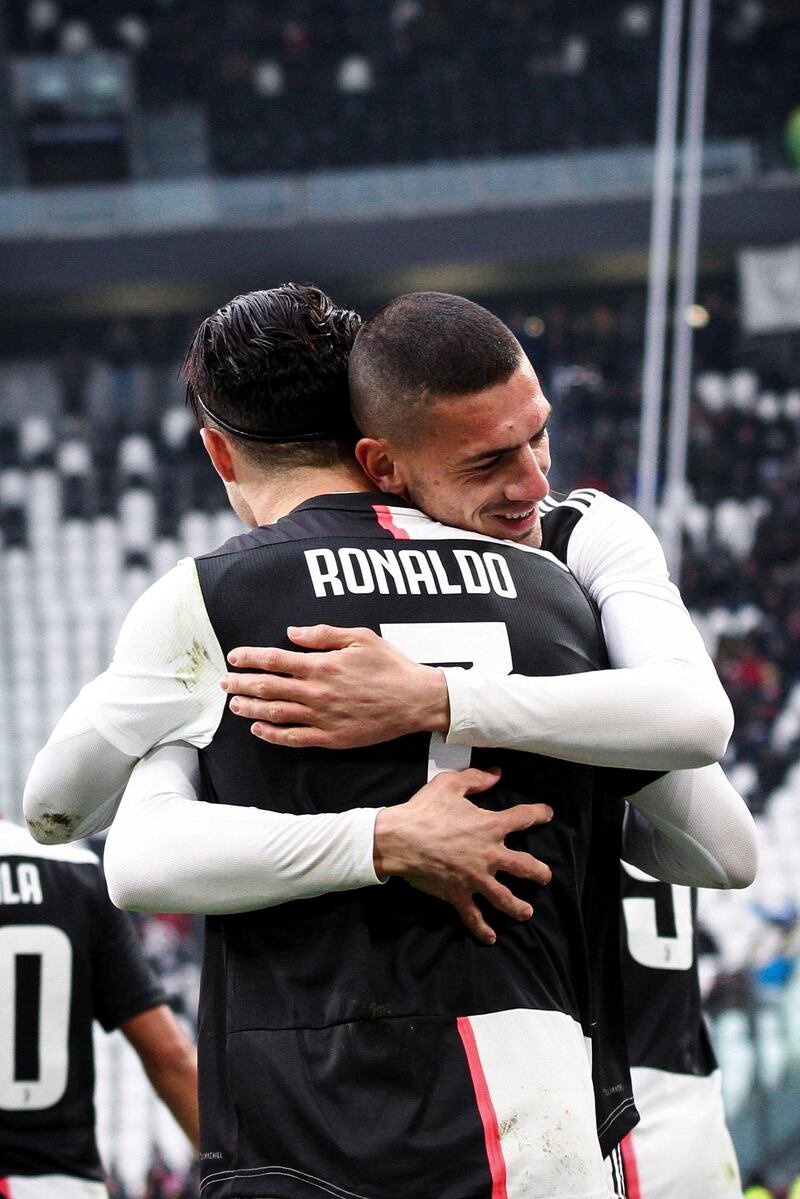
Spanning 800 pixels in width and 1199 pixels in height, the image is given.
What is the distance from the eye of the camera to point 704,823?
160 cm

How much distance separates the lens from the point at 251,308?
1639 mm

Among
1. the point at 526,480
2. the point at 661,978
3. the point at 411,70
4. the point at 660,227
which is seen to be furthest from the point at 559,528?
the point at 411,70

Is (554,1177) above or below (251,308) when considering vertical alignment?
below

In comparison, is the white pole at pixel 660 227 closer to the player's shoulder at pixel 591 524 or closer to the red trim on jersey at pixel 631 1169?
the red trim on jersey at pixel 631 1169

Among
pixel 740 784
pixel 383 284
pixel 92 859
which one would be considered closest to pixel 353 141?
pixel 383 284

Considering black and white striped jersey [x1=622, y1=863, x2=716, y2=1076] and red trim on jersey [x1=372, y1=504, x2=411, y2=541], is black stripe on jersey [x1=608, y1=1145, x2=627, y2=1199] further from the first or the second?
black and white striped jersey [x1=622, y1=863, x2=716, y2=1076]

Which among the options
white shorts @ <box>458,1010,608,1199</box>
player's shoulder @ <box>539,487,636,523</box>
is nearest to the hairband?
player's shoulder @ <box>539,487,636,523</box>

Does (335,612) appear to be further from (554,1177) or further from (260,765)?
(554,1177)

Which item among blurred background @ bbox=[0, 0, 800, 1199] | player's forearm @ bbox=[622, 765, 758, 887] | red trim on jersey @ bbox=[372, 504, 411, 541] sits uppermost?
red trim on jersey @ bbox=[372, 504, 411, 541]

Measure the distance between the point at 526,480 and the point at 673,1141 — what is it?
1.40m

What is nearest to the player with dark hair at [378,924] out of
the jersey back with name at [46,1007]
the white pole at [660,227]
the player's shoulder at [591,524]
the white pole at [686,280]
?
the player's shoulder at [591,524]

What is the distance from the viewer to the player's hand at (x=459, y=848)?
142 cm

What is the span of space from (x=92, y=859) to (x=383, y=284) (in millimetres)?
14730

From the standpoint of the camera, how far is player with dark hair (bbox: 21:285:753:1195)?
4.61ft
